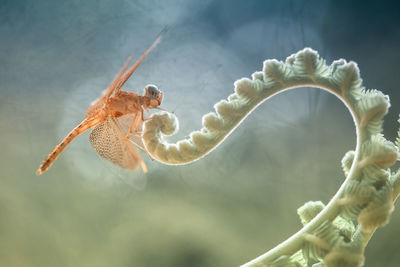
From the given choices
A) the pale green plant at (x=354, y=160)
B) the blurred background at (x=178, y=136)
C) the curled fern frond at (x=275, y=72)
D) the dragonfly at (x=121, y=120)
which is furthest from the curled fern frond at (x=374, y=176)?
the blurred background at (x=178, y=136)

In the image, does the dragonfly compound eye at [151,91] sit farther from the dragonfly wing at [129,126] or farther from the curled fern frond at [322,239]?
the curled fern frond at [322,239]

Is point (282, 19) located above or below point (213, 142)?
above

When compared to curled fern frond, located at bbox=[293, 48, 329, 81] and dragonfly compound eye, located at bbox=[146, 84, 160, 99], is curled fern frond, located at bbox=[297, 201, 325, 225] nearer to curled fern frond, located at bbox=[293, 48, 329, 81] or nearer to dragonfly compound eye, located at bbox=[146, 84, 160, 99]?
curled fern frond, located at bbox=[293, 48, 329, 81]

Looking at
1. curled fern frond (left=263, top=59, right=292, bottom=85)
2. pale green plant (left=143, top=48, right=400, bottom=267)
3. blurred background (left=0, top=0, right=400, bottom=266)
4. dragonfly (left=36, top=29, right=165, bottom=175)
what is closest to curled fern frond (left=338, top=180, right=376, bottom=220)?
pale green plant (left=143, top=48, right=400, bottom=267)

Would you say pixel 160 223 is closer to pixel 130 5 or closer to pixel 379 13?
Result: pixel 130 5

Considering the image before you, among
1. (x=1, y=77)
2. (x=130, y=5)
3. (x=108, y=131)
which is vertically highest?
(x=130, y=5)

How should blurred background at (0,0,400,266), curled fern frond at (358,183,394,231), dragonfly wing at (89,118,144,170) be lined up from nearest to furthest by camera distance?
curled fern frond at (358,183,394,231), dragonfly wing at (89,118,144,170), blurred background at (0,0,400,266)

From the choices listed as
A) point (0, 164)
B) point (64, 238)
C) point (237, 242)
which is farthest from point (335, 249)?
point (0, 164)
